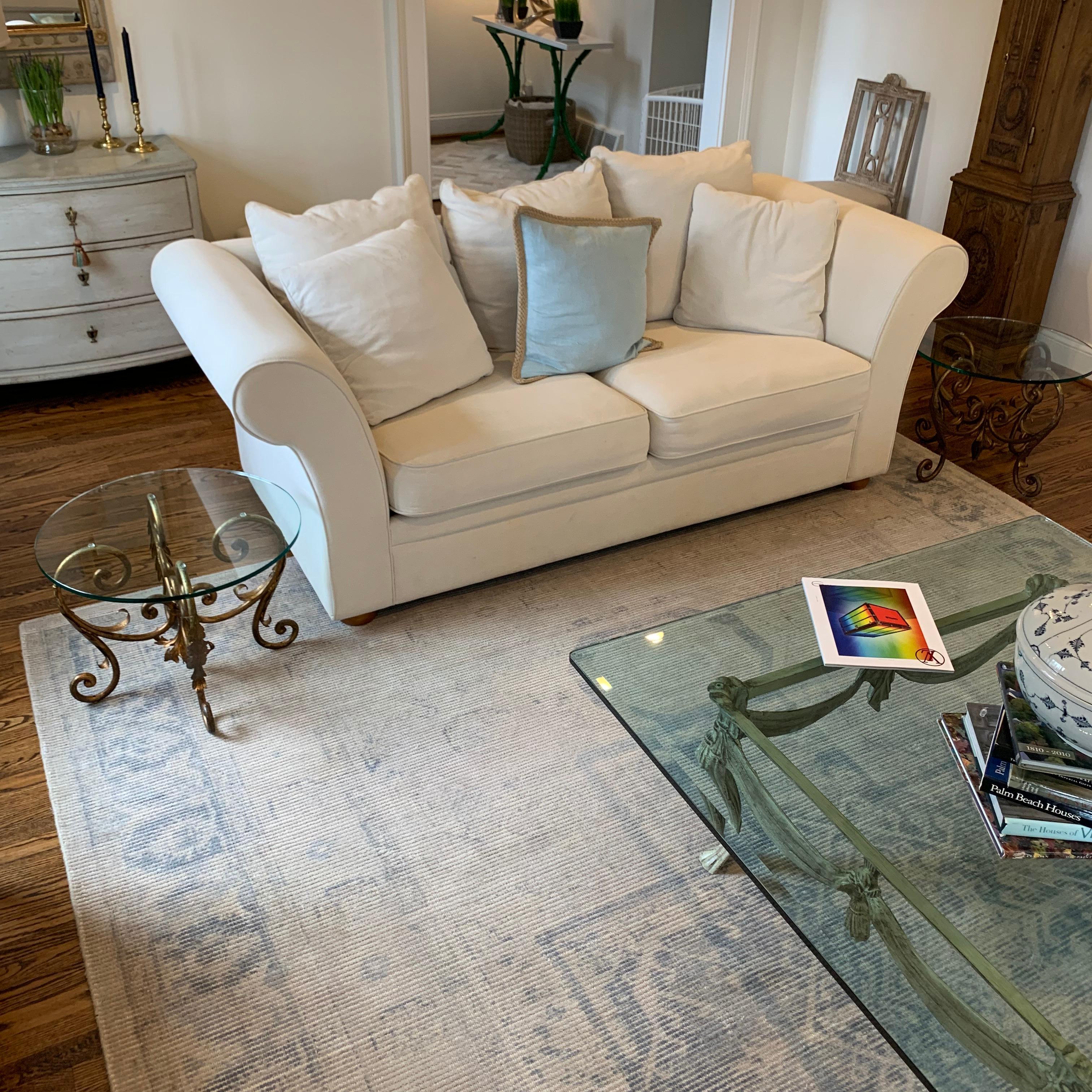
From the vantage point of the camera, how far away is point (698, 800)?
5.46 feet

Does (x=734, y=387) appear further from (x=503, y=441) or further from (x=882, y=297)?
(x=503, y=441)

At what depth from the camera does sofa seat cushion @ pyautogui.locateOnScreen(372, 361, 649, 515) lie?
246 cm

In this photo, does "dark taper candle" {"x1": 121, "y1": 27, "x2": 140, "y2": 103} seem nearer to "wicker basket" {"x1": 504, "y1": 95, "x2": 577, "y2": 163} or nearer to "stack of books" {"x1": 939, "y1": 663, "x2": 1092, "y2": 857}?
"wicker basket" {"x1": 504, "y1": 95, "x2": 577, "y2": 163}

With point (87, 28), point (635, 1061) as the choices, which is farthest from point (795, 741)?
point (87, 28)

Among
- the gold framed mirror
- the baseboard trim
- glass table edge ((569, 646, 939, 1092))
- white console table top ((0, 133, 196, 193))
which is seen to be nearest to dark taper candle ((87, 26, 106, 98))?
the gold framed mirror

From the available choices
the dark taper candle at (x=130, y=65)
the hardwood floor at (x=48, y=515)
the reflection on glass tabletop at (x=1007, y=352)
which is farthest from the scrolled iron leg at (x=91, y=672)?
the reflection on glass tabletop at (x=1007, y=352)

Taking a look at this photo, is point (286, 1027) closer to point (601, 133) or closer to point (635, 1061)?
point (635, 1061)

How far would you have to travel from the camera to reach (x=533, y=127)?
625cm

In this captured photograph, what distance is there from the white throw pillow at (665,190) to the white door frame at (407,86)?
1222 mm

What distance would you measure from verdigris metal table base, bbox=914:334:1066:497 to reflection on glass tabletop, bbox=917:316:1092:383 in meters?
0.01

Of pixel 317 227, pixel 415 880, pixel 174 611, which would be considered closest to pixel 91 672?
pixel 174 611

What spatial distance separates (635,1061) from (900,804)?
1.91 feet

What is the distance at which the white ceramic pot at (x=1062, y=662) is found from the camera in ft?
5.03

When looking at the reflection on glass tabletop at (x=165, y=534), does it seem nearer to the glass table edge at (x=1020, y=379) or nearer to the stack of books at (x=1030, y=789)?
the stack of books at (x=1030, y=789)
